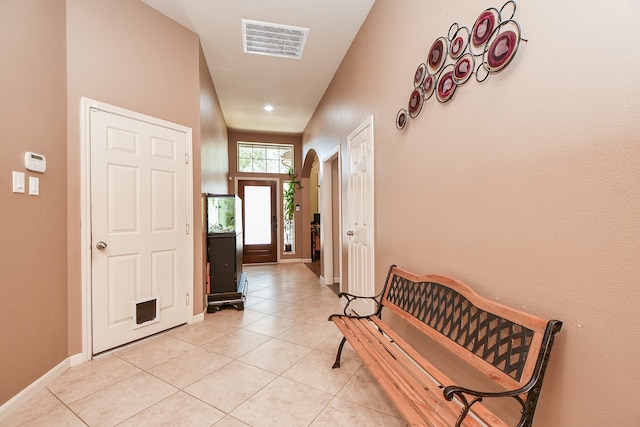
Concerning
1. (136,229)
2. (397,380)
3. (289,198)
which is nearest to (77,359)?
(136,229)

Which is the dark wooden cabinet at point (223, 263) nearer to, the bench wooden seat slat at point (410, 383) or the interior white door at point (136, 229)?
the interior white door at point (136, 229)

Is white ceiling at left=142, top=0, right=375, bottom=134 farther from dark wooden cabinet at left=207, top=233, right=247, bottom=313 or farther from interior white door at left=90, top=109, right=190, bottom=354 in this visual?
dark wooden cabinet at left=207, top=233, right=247, bottom=313

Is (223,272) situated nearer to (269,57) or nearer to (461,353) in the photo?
(461,353)

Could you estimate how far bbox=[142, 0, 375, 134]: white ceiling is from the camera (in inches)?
104

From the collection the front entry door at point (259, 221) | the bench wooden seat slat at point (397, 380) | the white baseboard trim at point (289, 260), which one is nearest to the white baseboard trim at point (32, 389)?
the bench wooden seat slat at point (397, 380)

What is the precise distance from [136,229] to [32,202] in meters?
0.76

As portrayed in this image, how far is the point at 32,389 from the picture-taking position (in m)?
1.74

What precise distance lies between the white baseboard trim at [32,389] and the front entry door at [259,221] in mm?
4529

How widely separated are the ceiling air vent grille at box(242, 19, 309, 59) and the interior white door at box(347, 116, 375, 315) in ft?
4.42

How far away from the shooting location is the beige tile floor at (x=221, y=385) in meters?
1.55

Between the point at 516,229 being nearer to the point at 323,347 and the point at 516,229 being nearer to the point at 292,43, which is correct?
the point at 323,347

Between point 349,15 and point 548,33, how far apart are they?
2274 millimetres

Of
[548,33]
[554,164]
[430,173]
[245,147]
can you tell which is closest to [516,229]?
[554,164]

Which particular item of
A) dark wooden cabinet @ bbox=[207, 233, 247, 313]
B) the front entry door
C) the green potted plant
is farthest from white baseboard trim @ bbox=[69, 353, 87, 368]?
the green potted plant
